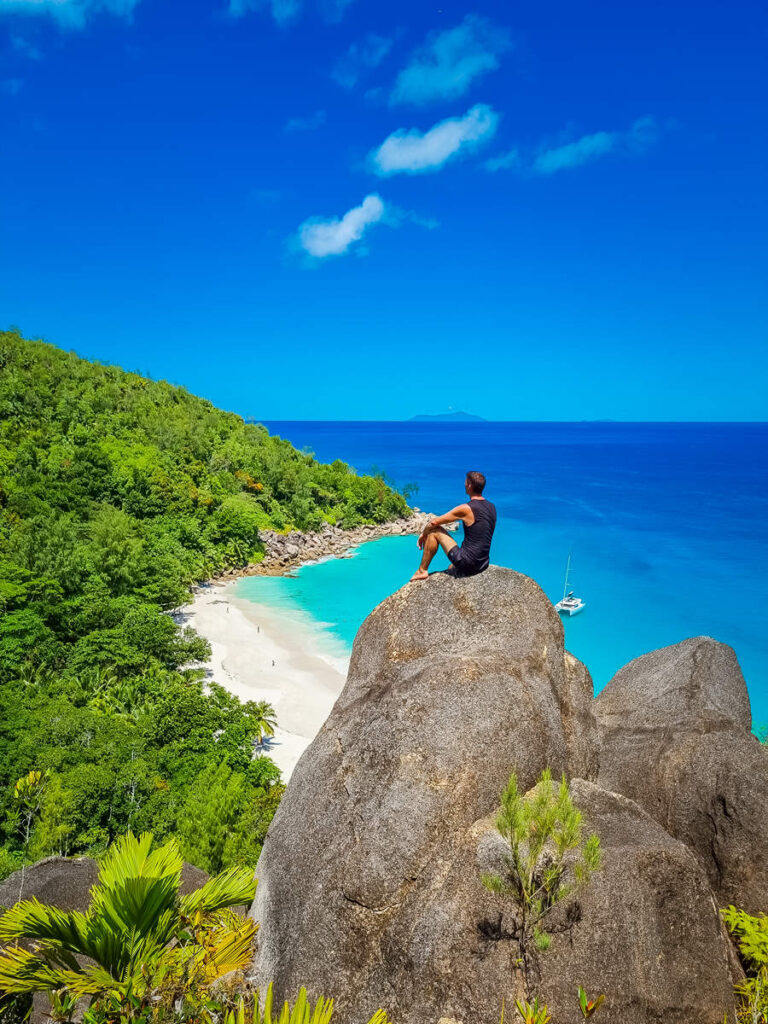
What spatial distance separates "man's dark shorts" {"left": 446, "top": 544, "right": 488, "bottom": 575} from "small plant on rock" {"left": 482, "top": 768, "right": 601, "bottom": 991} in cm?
328

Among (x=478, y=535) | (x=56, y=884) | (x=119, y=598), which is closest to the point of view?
(x=478, y=535)

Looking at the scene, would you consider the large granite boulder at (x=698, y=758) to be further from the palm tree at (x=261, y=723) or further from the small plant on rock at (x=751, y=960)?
the palm tree at (x=261, y=723)

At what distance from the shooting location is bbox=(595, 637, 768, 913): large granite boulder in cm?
756

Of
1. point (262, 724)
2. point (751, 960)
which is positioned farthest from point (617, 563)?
point (751, 960)

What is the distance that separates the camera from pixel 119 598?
27.6 metres

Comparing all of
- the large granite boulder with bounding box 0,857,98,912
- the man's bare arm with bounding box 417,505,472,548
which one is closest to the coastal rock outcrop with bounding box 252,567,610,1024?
the man's bare arm with bounding box 417,505,472,548

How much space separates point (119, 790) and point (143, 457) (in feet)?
117

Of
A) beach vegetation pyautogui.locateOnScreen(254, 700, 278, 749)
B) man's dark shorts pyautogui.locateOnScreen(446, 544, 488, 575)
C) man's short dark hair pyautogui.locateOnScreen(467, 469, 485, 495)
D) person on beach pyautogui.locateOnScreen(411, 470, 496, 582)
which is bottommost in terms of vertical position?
beach vegetation pyautogui.locateOnScreen(254, 700, 278, 749)

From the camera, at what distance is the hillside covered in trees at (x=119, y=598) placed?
1532 cm

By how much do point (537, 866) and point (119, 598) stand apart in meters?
25.1

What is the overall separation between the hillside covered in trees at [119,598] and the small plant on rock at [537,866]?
28.5 ft

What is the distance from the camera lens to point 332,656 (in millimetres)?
31406

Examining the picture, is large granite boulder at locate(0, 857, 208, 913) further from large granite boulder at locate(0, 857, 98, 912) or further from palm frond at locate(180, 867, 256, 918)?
palm frond at locate(180, 867, 256, 918)

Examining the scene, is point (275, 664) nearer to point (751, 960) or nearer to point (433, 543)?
point (433, 543)
